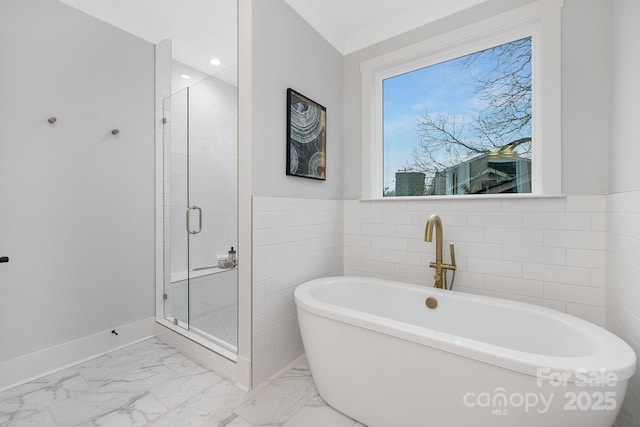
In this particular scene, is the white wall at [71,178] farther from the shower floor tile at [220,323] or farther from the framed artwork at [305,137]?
the framed artwork at [305,137]

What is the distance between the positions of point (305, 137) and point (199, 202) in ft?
4.01

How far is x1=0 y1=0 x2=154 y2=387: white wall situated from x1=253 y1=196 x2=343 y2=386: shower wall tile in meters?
1.31

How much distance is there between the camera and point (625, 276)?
1.26 meters

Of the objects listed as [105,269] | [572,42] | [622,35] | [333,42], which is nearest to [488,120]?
[572,42]

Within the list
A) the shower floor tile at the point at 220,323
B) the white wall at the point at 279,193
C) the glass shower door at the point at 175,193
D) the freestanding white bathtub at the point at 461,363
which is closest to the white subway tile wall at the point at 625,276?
the freestanding white bathtub at the point at 461,363

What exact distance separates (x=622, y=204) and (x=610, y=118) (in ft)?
1.73

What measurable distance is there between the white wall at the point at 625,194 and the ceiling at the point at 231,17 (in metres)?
0.93

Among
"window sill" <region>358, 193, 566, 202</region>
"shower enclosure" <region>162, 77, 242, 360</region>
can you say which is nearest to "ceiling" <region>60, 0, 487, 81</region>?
"shower enclosure" <region>162, 77, 242, 360</region>

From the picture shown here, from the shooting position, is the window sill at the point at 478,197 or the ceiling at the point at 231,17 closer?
the window sill at the point at 478,197

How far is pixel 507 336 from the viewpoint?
1514 millimetres

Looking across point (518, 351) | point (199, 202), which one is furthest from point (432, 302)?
point (199, 202)

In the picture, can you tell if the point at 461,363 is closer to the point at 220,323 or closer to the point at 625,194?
the point at 625,194

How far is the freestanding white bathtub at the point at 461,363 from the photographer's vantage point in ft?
2.94

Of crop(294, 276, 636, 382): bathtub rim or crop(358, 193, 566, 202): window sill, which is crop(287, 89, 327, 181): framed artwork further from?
crop(294, 276, 636, 382): bathtub rim
